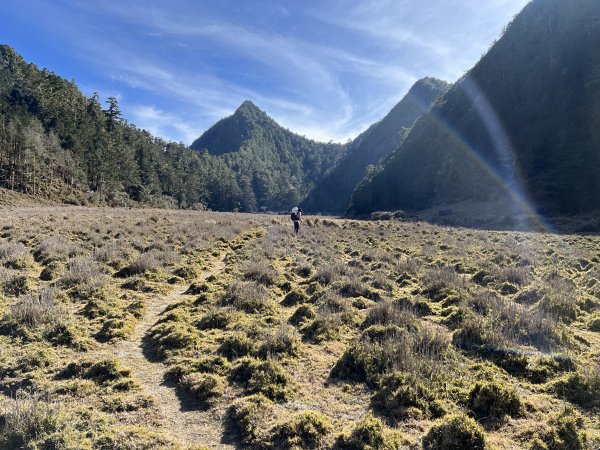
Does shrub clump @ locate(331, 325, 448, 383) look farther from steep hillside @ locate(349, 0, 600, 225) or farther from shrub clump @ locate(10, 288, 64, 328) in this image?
steep hillside @ locate(349, 0, 600, 225)

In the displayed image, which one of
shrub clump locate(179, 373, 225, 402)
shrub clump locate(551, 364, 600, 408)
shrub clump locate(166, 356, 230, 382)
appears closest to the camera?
shrub clump locate(551, 364, 600, 408)

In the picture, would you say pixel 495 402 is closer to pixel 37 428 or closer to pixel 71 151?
pixel 37 428

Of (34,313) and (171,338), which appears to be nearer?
(171,338)

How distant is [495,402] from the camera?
5406 millimetres

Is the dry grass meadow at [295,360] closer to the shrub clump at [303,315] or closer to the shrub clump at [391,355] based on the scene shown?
the shrub clump at [391,355]

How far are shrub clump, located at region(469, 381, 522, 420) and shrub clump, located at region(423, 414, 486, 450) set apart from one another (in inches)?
31.1

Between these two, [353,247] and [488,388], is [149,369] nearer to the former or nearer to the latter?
[488,388]

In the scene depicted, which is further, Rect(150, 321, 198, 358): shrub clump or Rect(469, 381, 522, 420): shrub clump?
Rect(150, 321, 198, 358): shrub clump

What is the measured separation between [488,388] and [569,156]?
200 feet

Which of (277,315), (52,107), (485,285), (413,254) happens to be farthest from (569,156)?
(52,107)

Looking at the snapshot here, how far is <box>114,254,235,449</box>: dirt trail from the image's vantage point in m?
4.97

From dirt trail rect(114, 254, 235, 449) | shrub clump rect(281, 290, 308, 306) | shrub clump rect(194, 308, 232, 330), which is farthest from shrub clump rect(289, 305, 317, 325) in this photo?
dirt trail rect(114, 254, 235, 449)

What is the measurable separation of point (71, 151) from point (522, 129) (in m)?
82.7

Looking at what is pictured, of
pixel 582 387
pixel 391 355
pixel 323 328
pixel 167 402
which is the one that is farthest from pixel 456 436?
pixel 167 402
